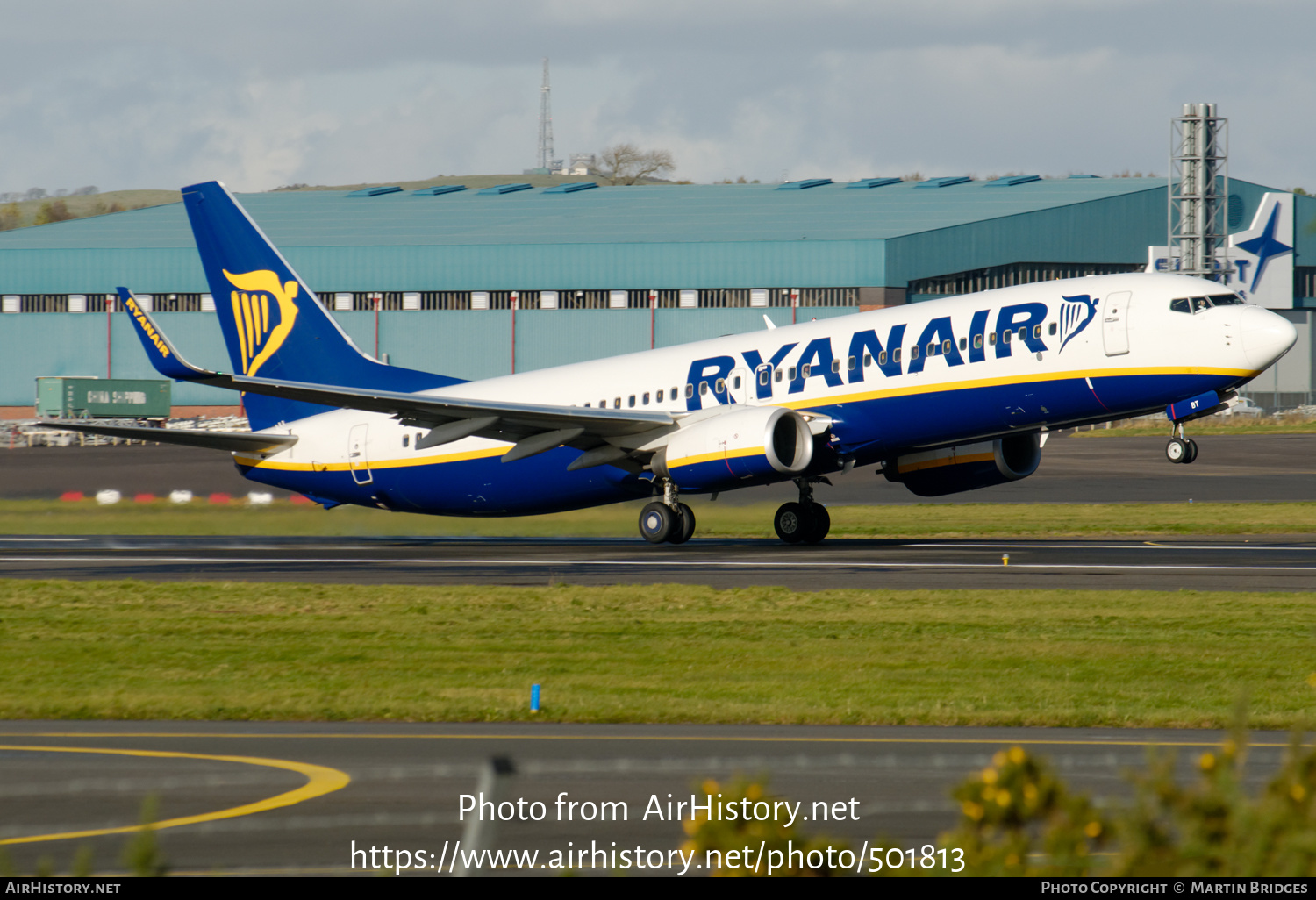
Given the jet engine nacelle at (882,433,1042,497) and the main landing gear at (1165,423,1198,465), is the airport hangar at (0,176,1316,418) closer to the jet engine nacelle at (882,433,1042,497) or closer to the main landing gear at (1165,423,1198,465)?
the jet engine nacelle at (882,433,1042,497)

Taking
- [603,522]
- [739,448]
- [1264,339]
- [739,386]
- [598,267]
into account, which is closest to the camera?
[1264,339]

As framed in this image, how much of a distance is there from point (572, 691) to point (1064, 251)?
84253mm

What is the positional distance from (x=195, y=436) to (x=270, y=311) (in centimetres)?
497

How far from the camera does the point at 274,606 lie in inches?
909

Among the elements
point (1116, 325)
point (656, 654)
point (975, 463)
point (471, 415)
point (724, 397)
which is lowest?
point (656, 654)

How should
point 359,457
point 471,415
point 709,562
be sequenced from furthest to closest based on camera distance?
point 359,457
point 471,415
point 709,562

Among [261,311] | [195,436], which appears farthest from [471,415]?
[261,311]

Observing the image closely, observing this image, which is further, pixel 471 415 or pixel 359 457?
pixel 359 457

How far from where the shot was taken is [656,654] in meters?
18.3

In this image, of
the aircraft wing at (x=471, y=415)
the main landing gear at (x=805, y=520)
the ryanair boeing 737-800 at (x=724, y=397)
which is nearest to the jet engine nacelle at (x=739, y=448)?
the ryanair boeing 737-800 at (x=724, y=397)

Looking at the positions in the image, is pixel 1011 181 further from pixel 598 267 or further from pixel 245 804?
pixel 245 804

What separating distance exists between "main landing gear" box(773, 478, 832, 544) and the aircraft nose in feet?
34.3

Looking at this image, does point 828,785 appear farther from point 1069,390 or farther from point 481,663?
point 1069,390

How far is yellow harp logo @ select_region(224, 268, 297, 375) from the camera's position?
38094 mm
